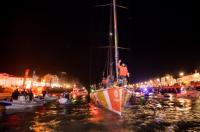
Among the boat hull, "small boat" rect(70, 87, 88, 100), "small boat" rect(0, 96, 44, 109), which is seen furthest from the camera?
"small boat" rect(70, 87, 88, 100)

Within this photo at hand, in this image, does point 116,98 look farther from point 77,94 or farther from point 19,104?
point 77,94

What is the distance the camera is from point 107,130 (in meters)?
19.4

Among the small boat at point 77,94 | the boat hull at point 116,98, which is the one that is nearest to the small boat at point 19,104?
the boat hull at point 116,98

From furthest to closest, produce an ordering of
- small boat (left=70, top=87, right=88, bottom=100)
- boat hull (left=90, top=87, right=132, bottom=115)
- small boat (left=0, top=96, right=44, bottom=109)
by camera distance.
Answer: small boat (left=70, top=87, right=88, bottom=100)
small boat (left=0, top=96, right=44, bottom=109)
boat hull (left=90, top=87, right=132, bottom=115)

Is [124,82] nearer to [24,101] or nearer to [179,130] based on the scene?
[179,130]

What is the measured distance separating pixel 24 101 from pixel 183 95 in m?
44.2

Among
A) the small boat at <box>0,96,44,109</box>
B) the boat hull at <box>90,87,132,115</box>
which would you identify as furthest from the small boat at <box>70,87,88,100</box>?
the boat hull at <box>90,87,132,115</box>

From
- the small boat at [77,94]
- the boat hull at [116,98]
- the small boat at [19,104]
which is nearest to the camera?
the boat hull at [116,98]

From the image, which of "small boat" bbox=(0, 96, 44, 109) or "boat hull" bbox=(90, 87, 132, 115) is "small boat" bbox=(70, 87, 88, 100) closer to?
"small boat" bbox=(0, 96, 44, 109)

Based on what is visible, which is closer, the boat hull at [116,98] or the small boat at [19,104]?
the boat hull at [116,98]

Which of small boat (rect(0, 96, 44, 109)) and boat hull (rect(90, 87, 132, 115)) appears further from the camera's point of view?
small boat (rect(0, 96, 44, 109))

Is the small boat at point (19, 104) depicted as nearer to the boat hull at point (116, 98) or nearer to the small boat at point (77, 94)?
the boat hull at point (116, 98)

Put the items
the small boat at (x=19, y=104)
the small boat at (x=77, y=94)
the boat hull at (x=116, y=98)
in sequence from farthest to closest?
the small boat at (x=77, y=94) → the small boat at (x=19, y=104) → the boat hull at (x=116, y=98)

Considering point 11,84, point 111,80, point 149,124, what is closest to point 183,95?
point 111,80
